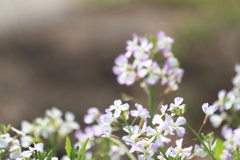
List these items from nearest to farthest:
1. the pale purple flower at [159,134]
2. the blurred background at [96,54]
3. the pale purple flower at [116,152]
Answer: the pale purple flower at [159,134] → the pale purple flower at [116,152] → the blurred background at [96,54]

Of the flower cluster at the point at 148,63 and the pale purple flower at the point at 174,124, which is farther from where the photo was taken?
the flower cluster at the point at 148,63

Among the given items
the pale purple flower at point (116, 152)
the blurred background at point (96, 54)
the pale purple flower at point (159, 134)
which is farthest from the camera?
the blurred background at point (96, 54)

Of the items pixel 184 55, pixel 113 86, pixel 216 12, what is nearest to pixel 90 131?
pixel 113 86

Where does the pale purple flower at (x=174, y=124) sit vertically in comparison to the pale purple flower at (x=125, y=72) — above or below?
below

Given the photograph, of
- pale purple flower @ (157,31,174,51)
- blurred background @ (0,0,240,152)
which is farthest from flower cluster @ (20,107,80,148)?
blurred background @ (0,0,240,152)

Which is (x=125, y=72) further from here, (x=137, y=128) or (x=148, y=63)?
(x=137, y=128)

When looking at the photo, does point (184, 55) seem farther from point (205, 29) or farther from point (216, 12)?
point (216, 12)

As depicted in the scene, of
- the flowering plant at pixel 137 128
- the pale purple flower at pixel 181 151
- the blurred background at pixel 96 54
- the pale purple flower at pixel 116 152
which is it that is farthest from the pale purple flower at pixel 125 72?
the blurred background at pixel 96 54

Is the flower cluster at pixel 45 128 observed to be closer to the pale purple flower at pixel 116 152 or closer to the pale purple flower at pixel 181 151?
the pale purple flower at pixel 116 152
